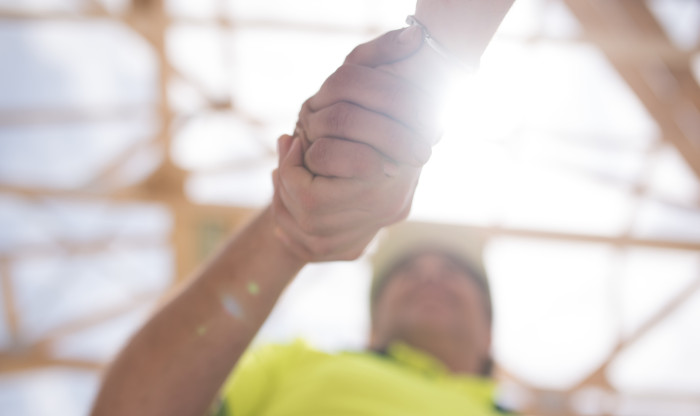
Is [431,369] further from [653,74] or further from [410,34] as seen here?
[653,74]

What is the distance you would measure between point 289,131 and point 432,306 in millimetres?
3047

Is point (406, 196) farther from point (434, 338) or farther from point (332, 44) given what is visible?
point (332, 44)

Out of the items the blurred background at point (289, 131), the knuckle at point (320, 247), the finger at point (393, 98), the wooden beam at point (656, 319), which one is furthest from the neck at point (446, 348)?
the wooden beam at point (656, 319)

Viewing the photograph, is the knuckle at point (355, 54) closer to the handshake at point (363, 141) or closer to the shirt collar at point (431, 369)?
the handshake at point (363, 141)

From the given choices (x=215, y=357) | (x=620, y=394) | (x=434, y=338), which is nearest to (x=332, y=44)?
(x=434, y=338)

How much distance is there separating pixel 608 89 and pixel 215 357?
5.20 m

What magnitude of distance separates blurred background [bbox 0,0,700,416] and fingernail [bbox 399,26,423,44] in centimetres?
329

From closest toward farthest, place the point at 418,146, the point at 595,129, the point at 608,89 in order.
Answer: the point at 418,146 < the point at 608,89 < the point at 595,129

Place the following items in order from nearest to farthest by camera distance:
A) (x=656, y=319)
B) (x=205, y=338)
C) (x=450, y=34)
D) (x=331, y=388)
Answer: (x=450, y=34)
(x=205, y=338)
(x=331, y=388)
(x=656, y=319)

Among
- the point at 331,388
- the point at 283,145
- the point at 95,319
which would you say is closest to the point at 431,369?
the point at 331,388

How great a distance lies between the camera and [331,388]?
1.76 m

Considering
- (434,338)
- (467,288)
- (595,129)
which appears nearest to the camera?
(434,338)

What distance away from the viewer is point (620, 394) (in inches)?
240

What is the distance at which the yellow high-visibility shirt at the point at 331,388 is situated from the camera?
1.66 meters
